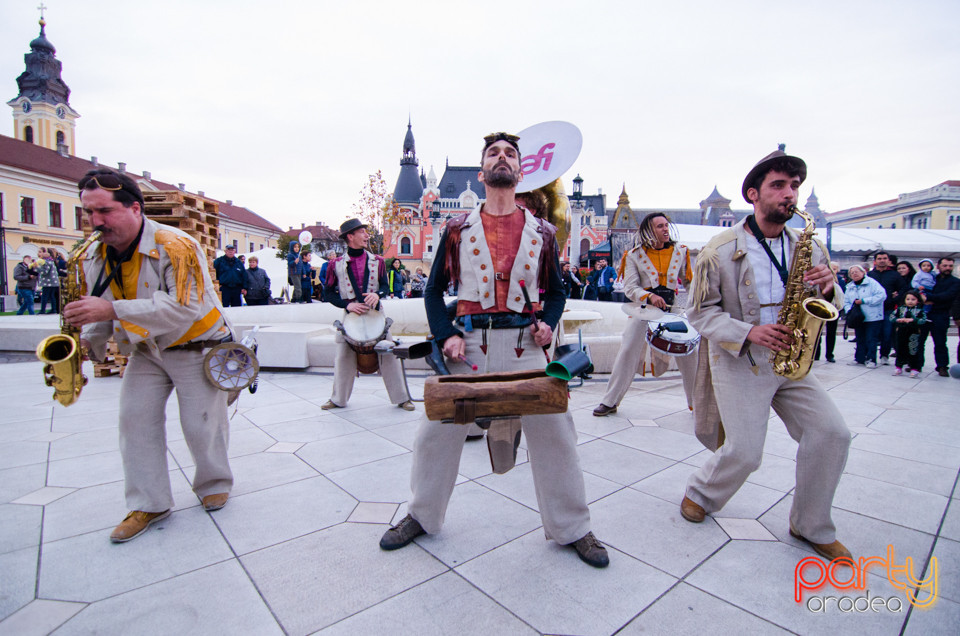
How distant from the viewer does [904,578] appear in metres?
2.38

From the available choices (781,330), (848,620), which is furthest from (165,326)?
(848,620)

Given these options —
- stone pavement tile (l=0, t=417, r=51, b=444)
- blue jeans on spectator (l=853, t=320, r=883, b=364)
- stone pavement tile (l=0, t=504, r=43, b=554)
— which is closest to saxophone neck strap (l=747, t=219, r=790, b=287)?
stone pavement tile (l=0, t=504, r=43, b=554)

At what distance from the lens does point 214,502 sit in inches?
122

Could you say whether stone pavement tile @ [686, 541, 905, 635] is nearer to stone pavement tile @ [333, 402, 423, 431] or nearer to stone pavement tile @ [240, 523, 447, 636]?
stone pavement tile @ [240, 523, 447, 636]

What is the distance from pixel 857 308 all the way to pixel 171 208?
11.0m

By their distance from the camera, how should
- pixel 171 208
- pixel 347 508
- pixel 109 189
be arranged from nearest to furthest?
pixel 109 189 < pixel 347 508 < pixel 171 208

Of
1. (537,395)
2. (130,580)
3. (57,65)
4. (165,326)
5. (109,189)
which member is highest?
(57,65)

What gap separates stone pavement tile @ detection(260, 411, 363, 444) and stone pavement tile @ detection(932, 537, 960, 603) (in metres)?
4.19

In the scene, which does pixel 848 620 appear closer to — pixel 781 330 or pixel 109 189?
pixel 781 330

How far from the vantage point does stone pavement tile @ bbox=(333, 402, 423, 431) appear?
5.05 metres

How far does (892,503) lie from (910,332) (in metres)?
6.88

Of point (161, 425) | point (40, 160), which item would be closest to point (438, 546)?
point (161, 425)

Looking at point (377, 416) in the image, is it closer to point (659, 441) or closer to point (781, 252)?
point (659, 441)

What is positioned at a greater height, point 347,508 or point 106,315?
point 106,315
